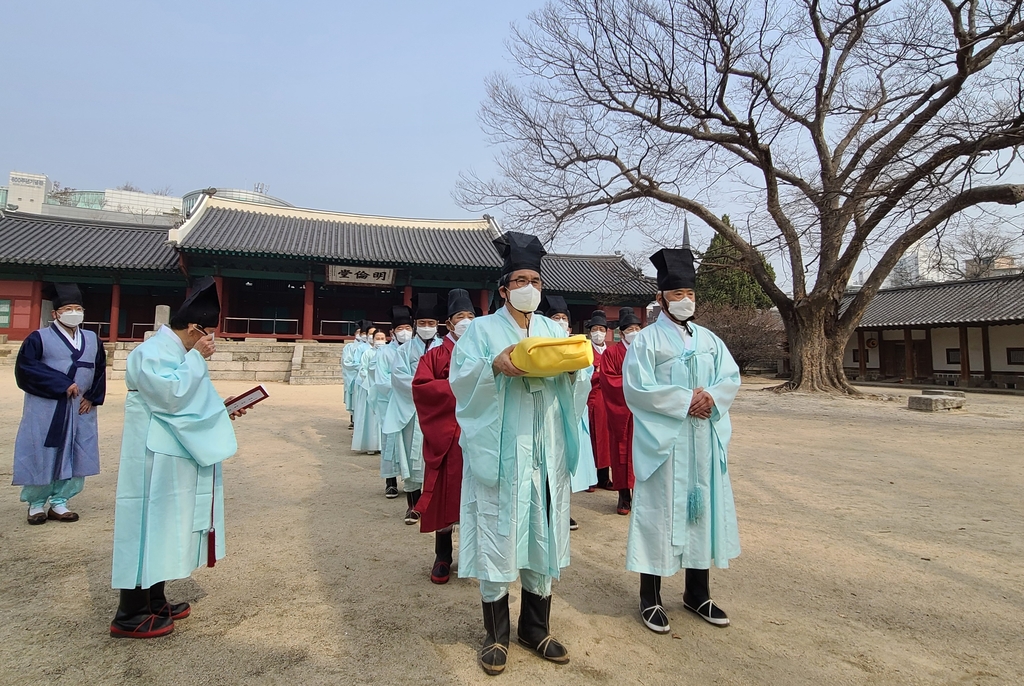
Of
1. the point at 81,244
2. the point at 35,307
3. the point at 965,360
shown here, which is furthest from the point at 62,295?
the point at 965,360

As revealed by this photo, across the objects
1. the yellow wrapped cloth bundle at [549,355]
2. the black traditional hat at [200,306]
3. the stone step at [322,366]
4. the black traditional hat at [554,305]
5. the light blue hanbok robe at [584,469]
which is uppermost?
the black traditional hat at [554,305]

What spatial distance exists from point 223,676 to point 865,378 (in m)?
28.3

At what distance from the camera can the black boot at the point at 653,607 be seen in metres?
2.79

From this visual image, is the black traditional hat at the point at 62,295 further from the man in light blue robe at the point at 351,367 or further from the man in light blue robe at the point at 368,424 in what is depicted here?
the man in light blue robe at the point at 351,367

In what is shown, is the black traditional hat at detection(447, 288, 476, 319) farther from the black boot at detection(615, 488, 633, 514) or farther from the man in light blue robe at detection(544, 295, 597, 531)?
the black boot at detection(615, 488, 633, 514)

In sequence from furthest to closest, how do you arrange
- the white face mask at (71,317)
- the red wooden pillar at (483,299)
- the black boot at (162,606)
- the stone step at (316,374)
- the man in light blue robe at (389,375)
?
the red wooden pillar at (483,299) < the stone step at (316,374) < the man in light blue robe at (389,375) < the white face mask at (71,317) < the black boot at (162,606)

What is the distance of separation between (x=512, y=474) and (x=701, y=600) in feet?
4.24

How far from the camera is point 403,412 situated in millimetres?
4984

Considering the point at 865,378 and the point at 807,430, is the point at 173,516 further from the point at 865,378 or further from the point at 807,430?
the point at 865,378

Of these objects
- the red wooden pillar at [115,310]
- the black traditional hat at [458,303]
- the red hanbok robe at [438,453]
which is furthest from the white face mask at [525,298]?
the red wooden pillar at [115,310]

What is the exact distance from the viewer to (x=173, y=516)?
276 cm

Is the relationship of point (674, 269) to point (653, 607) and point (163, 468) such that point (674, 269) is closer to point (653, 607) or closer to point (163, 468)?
point (653, 607)

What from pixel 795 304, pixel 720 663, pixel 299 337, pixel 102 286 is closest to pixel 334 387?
pixel 299 337

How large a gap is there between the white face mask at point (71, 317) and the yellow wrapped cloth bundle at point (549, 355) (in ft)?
13.1
